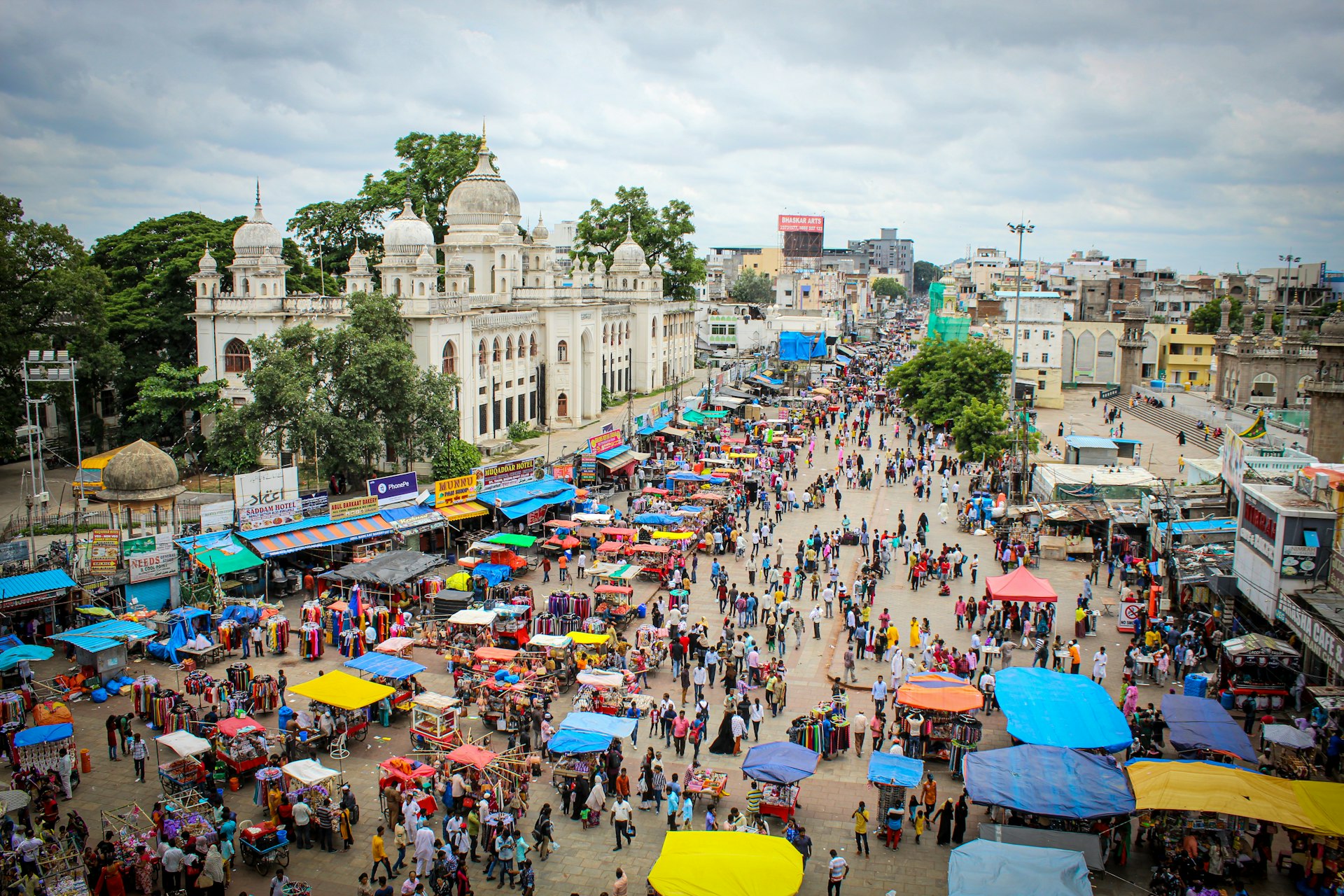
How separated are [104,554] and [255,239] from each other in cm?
2301

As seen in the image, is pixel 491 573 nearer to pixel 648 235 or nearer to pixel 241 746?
pixel 241 746

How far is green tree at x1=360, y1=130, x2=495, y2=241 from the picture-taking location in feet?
176

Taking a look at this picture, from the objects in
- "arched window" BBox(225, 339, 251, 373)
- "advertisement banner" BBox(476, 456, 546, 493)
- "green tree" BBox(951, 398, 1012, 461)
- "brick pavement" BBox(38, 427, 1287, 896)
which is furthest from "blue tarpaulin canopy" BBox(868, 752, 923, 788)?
"arched window" BBox(225, 339, 251, 373)

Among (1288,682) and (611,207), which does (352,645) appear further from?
(611,207)

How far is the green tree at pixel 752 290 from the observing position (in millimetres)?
123500

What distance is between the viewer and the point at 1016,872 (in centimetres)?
1111

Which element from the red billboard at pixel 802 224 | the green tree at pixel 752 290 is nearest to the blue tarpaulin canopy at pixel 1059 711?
the green tree at pixel 752 290

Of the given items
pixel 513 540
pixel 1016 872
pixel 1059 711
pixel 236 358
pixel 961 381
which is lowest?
pixel 1016 872

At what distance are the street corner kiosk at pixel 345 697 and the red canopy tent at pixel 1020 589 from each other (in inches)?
506

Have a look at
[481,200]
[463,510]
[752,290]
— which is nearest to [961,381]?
[481,200]

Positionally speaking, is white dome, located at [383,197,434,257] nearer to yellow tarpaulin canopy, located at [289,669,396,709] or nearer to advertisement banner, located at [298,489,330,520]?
advertisement banner, located at [298,489,330,520]

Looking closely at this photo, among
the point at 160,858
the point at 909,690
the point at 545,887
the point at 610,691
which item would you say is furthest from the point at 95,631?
the point at 909,690

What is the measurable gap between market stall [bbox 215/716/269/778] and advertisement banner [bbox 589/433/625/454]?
20.6 m

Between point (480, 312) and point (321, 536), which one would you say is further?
point (480, 312)
